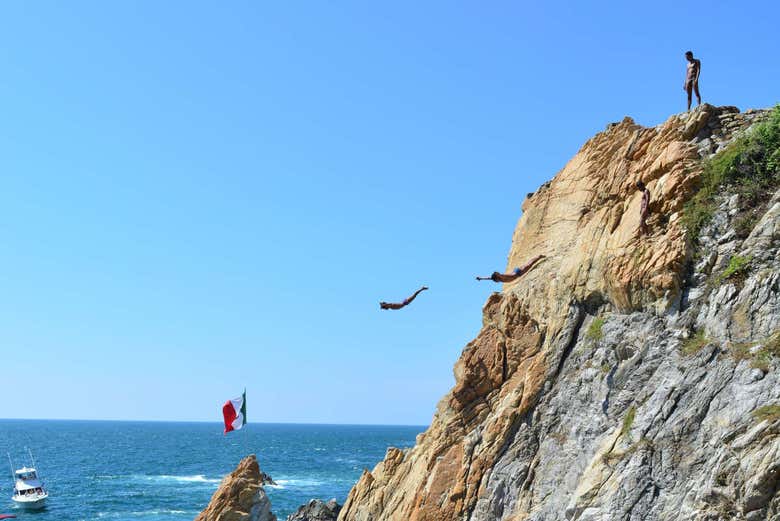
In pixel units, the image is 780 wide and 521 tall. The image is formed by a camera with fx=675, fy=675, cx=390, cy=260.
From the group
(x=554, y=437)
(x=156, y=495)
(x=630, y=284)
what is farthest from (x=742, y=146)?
(x=156, y=495)

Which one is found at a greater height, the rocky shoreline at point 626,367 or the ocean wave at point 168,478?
the rocky shoreline at point 626,367

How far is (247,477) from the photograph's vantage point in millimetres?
30281

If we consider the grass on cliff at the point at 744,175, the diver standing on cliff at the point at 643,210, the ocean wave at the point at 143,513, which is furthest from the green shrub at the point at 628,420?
the ocean wave at the point at 143,513

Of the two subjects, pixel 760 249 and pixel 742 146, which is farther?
pixel 742 146

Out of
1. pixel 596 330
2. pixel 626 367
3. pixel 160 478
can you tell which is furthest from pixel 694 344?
pixel 160 478

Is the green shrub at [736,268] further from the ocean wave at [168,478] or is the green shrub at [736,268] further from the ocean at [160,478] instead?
the ocean wave at [168,478]

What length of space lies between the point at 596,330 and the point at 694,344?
327 cm

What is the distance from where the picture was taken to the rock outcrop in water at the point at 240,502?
2914 cm

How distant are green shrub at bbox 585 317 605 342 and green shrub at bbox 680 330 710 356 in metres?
2.69

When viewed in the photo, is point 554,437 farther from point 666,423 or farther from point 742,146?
point 742,146

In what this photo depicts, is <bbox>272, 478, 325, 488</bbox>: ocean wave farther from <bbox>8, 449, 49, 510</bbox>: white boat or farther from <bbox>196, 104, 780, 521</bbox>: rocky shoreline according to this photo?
<bbox>196, 104, 780, 521</bbox>: rocky shoreline

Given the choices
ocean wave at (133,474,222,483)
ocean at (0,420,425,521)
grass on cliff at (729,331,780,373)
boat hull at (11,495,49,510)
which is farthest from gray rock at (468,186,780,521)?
ocean wave at (133,474,222,483)

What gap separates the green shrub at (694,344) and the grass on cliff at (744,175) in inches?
110

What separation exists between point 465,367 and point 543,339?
8.83 ft
